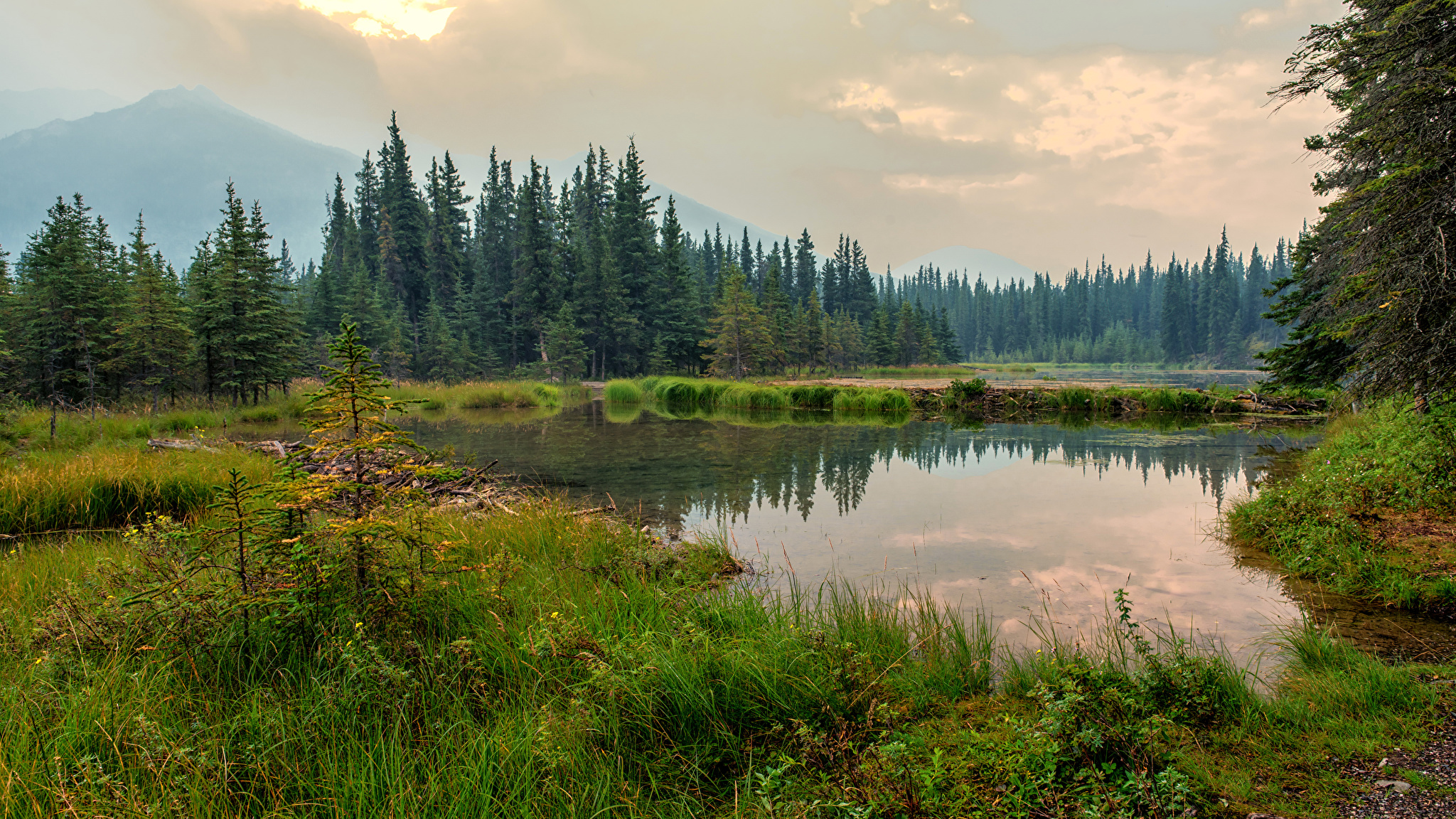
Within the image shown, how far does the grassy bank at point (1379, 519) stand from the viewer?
5.93 metres

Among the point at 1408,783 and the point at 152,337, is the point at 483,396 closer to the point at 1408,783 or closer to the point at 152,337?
the point at 152,337

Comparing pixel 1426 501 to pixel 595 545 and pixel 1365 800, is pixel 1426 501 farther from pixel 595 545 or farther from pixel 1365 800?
pixel 595 545

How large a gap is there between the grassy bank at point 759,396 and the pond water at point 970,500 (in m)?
5.43

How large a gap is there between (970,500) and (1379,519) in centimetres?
504

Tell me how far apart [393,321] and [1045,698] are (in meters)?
51.8

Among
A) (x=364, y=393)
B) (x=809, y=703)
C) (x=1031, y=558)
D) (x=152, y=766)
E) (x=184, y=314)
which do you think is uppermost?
(x=184, y=314)

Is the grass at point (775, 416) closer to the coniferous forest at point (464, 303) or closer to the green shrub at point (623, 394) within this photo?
the green shrub at point (623, 394)

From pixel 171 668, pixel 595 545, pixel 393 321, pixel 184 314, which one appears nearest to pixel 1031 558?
pixel 595 545

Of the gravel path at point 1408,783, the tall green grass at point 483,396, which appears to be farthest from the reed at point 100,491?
the tall green grass at point 483,396

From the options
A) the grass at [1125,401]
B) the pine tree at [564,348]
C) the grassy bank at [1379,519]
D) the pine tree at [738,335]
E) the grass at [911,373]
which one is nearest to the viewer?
the grassy bank at [1379,519]

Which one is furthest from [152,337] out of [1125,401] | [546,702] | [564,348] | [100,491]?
[1125,401]

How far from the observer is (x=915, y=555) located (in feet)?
26.2

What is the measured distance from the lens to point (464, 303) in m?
53.8

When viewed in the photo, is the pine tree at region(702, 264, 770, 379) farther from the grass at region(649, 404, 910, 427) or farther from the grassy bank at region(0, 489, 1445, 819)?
the grassy bank at region(0, 489, 1445, 819)
